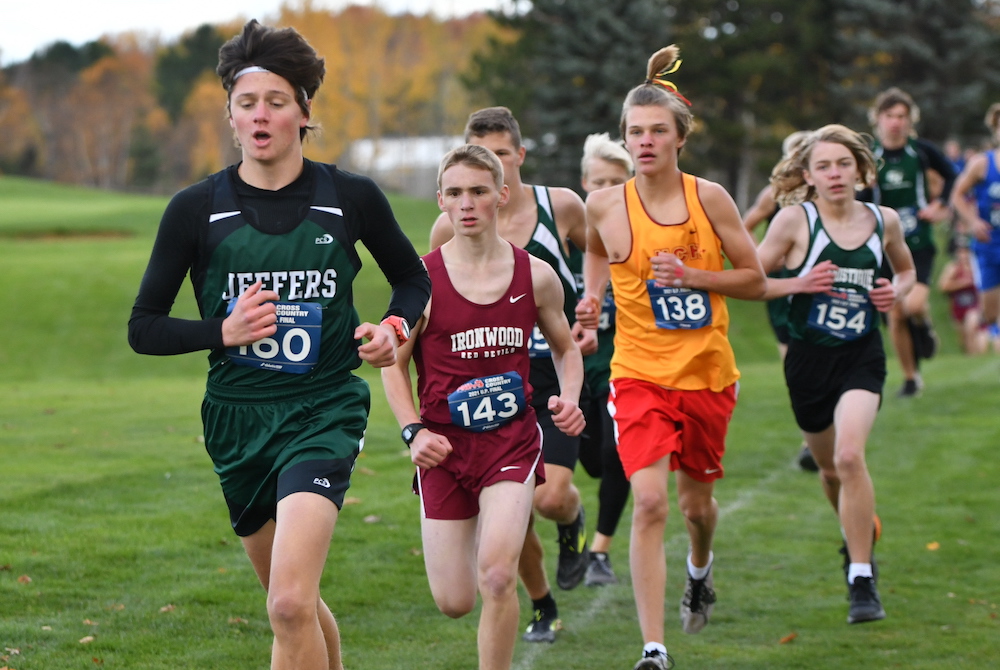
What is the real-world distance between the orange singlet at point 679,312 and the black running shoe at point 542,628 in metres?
1.23

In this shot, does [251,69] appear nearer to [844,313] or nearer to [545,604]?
[545,604]

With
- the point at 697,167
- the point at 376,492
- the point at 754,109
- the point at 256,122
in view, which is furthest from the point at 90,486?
the point at 754,109

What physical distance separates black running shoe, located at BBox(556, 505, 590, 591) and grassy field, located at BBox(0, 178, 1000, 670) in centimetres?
17

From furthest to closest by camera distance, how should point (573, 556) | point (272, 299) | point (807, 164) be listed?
point (807, 164) < point (573, 556) < point (272, 299)

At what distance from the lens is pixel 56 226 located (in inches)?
1606

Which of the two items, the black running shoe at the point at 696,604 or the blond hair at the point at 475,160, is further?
the black running shoe at the point at 696,604

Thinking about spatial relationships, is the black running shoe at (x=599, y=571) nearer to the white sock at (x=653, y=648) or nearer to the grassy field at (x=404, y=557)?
the grassy field at (x=404, y=557)

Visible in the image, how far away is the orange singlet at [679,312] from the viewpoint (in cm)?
567

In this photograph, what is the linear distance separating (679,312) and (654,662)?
155cm

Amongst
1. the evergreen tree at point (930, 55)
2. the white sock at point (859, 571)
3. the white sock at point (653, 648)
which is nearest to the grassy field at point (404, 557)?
the white sock at point (859, 571)

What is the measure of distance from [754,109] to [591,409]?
36654 mm

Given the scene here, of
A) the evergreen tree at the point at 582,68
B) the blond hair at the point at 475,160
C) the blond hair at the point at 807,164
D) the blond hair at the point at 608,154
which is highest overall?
the evergreen tree at the point at 582,68

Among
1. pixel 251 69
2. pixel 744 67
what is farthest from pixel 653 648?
pixel 744 67

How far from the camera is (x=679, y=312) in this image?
568cm
